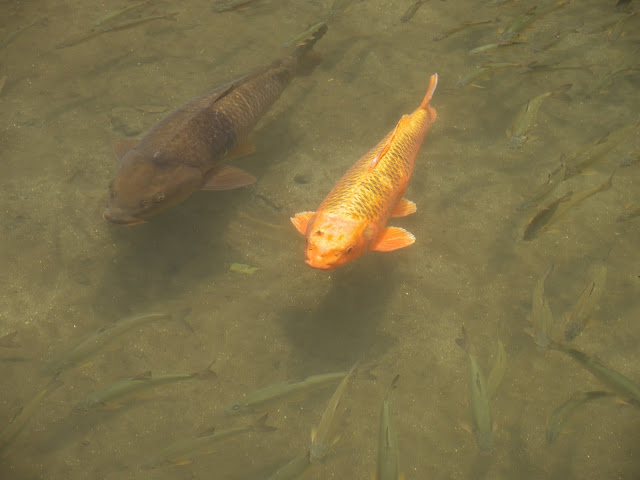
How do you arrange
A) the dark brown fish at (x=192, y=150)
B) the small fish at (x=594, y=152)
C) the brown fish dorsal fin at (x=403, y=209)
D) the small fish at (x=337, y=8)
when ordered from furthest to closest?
the small fish at (x=337, y=8) < the brown fish dorsal fin at (x=403, y=209) < the small fish at (x=594, y=152) < the dark brown fish at (x=192, y=150)

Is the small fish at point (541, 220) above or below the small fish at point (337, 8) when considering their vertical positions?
below

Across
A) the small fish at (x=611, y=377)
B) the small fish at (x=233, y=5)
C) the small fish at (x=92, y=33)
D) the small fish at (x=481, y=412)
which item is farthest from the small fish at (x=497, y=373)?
the small fish at (x=92, y=33)

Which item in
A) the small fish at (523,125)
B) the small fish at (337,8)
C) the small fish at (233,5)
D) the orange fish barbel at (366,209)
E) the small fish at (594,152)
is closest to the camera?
the orange fish barbel at (366,209)

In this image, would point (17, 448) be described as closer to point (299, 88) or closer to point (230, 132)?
point (230, 132)

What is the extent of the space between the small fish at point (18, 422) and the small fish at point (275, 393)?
154 cm

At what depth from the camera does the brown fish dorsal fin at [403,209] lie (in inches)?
178

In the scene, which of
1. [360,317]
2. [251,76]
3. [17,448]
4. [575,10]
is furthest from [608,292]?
[17,448]

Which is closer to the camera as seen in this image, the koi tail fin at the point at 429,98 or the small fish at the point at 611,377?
the small fish at the point at 611,377

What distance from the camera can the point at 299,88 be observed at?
6.16m

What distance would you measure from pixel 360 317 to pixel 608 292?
2552mm

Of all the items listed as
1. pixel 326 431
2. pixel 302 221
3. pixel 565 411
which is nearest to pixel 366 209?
pixel 302 221

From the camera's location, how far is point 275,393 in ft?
11.6

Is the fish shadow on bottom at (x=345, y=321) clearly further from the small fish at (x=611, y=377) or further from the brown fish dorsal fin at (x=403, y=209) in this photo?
the small fish at (x=611, y=377)

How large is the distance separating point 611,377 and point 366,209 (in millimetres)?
2362
